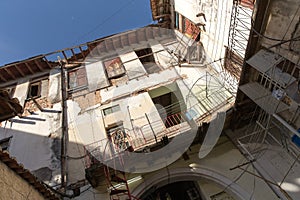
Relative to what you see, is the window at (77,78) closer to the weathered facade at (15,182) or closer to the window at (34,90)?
the window at (34,90)

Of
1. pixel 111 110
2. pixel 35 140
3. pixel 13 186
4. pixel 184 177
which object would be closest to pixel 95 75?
pixel 111 110

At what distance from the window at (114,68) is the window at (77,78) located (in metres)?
1.87

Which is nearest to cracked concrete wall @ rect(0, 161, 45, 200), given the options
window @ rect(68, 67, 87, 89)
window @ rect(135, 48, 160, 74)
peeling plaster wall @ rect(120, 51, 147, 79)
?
peeling plaster wall @ rect(120, 51, 147, 79)

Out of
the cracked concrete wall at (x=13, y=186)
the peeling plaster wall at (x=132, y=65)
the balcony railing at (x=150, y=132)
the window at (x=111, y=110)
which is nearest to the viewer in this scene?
the cracked concrete wall at (x=13, y=186)

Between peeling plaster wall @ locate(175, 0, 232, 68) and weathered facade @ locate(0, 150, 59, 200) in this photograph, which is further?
peeling plaster wall @ locate(175, 0, 232, 68)

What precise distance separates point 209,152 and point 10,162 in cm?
773

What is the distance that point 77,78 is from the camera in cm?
1589

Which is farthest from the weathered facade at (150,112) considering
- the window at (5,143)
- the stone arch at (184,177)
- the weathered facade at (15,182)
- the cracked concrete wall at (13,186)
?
the cracked concrete wall at (13,186)

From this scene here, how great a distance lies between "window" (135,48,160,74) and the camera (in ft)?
50.2

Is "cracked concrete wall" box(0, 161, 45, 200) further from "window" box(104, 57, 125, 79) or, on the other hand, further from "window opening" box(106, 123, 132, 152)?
"window" box(104, 57, 125, 79)

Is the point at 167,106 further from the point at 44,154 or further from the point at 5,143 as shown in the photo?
the point at 5,143

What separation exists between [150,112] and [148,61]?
24.5 feet

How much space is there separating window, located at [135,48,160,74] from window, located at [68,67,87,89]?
4641 mm

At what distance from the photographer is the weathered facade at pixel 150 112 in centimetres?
882
